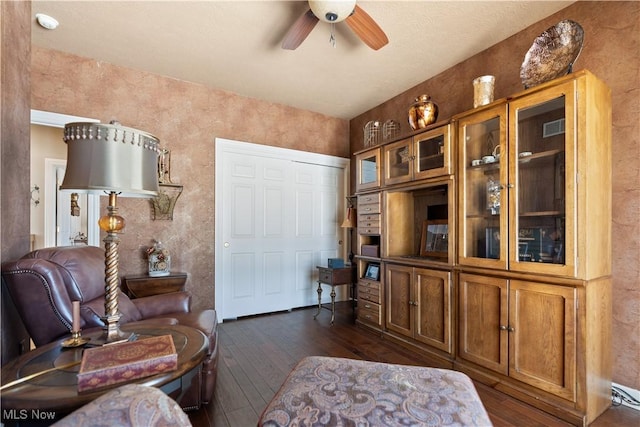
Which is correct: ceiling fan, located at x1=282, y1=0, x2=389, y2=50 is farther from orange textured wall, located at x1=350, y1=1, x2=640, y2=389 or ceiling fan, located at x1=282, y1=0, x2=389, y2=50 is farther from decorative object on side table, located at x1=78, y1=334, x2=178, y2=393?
decorative object on side table, located at x1=78, y1=334, x2=178, y2=393

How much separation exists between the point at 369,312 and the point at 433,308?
2.79 feet

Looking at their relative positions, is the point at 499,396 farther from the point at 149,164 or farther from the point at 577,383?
the point at 149,164

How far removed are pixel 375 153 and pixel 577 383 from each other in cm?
244

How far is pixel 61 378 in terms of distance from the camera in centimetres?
95

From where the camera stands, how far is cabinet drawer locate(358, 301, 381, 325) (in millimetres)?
3209

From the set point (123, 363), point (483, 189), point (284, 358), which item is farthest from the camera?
point (284, 358)

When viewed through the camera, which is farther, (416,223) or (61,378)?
(416,223)

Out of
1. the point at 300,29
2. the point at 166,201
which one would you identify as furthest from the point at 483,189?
the point at 166,201

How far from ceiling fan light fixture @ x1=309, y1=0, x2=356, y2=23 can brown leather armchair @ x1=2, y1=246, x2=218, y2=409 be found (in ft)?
6.89

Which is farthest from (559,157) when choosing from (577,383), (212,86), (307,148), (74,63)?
(74,63)

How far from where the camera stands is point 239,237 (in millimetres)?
3799

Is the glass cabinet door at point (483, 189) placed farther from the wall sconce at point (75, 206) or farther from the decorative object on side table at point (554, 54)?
the wall sconce at point (75, 206)

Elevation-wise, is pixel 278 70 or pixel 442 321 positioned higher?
pixel 278 70

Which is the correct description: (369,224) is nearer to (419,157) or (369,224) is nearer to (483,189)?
(419,157)
